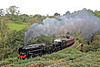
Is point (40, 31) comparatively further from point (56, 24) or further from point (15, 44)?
point (15, 44)

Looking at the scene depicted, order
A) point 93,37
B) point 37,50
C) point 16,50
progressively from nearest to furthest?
point 37,50, point 16,50, point 93,37

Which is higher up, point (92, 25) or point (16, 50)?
point (92, 25)

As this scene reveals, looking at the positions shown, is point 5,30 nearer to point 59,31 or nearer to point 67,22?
point 59,31

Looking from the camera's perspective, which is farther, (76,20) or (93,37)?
(93,37)

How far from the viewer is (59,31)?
78.3ft

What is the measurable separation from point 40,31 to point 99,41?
1686 centimetres

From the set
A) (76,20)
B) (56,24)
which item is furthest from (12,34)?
(76,20)

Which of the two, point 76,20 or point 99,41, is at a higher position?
point 76,20

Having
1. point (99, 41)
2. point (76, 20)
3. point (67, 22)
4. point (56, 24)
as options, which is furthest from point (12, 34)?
point (99, 41)

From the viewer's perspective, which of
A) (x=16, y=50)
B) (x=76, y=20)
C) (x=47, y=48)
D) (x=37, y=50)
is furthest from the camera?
(x=76, y=20)

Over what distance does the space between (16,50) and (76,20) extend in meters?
17.9

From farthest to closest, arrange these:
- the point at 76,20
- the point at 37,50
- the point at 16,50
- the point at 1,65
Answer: the point at 76,20, the point at 16,50, the point at 37,50, the point at 1,65

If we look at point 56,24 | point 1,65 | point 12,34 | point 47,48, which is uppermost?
point 56,24

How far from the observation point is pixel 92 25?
25.5 metres
